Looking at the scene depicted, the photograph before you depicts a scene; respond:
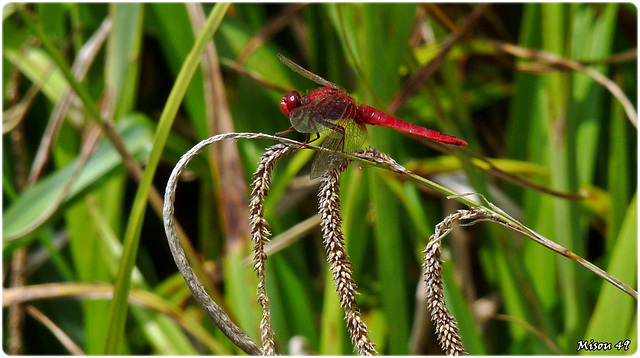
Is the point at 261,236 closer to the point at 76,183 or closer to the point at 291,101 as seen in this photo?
the point at 291,101

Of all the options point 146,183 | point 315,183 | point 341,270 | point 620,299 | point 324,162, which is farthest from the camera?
point 315,183

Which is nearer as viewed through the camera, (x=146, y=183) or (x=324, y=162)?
(x=324, y=162)

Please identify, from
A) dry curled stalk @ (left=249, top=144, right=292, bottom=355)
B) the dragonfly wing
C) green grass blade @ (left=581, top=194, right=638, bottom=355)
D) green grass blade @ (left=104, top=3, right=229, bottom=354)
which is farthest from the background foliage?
dry curled stalk @ (left=249, top=144, right=292, bottom=355)

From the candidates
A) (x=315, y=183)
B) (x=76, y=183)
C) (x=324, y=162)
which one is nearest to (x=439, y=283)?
(x=324, y=162)

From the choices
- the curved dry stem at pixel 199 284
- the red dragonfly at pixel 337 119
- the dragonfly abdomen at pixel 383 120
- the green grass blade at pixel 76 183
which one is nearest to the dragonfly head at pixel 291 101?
the red dragonfly at pixel 337 119

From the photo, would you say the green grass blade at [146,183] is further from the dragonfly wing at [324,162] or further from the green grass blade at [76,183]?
the green grass blade at [76,183]

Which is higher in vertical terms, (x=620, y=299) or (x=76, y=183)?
(x=76, y=183)
